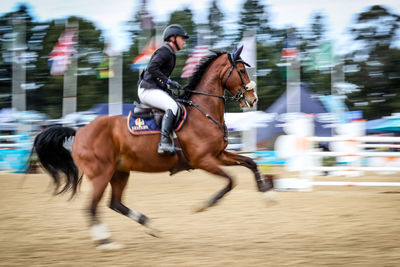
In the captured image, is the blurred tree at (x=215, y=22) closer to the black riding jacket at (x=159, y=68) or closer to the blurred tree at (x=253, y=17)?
the blurred tree at (x=253, y=17)

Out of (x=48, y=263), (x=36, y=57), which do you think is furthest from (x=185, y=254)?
(x=36, y=57)

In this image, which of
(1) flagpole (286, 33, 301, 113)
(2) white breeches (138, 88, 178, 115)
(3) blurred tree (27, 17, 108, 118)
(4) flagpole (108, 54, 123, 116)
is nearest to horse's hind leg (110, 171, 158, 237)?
(2) white breeches (138, 88, 178, 115)

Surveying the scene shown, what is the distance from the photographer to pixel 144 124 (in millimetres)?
5711

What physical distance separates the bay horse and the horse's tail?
7 centimetres

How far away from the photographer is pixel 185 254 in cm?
486

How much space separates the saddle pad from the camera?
18.6ft

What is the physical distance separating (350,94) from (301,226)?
39152 millimetres

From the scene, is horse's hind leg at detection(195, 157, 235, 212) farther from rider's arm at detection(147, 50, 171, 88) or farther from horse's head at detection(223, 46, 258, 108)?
rider's arm at detection(147, 50, 171, 88)

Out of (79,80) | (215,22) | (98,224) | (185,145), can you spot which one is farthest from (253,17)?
(98,224)

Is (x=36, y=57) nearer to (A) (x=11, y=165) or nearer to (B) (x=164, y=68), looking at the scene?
(A) (x=11, y=165)

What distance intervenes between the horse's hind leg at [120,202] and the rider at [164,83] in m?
0.95

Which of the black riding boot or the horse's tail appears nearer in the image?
the black riding boot

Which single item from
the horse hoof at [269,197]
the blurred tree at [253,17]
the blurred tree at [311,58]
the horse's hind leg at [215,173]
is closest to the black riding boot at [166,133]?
the horse's hind leg at [215,173]

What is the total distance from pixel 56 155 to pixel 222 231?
266cm
